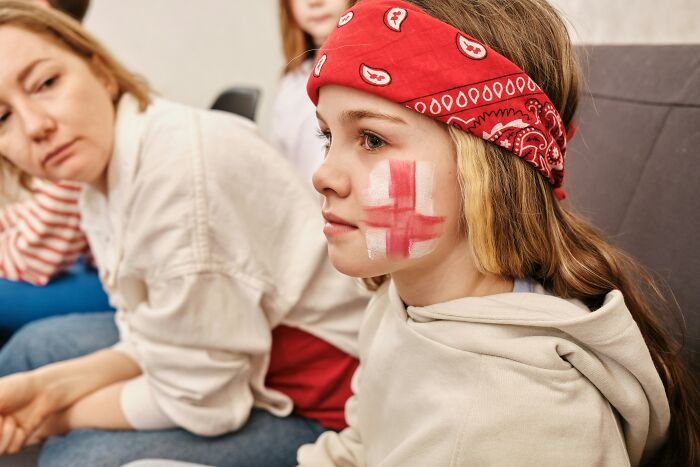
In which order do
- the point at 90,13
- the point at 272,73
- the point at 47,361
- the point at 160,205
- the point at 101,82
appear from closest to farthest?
1. the point at 160,205
2. the point at 101,82
3. the point at 47,361
4. the point at 90,13
5. the point at 272,73

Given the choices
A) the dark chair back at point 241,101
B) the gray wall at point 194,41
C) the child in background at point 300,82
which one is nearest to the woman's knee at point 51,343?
the child in background at point 300,82

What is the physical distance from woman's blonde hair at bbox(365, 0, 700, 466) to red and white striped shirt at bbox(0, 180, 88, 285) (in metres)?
1.03

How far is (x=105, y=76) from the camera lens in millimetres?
1189

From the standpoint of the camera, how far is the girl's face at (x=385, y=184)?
68cm

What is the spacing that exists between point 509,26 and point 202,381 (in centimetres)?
72

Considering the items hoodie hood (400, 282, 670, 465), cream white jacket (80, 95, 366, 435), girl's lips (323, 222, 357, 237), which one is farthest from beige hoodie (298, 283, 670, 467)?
cream white jacket (80, 95, 366, 435)

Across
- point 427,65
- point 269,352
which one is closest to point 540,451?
point 427,65

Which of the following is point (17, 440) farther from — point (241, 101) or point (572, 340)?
point (241, 101)

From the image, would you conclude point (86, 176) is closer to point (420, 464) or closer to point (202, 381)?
point (202, 381)

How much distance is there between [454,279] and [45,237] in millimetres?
1077

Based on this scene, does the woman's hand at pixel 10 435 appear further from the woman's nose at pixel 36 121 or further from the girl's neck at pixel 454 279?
the girl's neck at pixel 454 279

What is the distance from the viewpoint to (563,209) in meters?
0.78

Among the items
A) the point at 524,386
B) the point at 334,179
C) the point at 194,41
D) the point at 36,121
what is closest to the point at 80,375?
the point at 36,121

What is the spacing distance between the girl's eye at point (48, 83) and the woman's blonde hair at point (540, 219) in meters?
0.71
